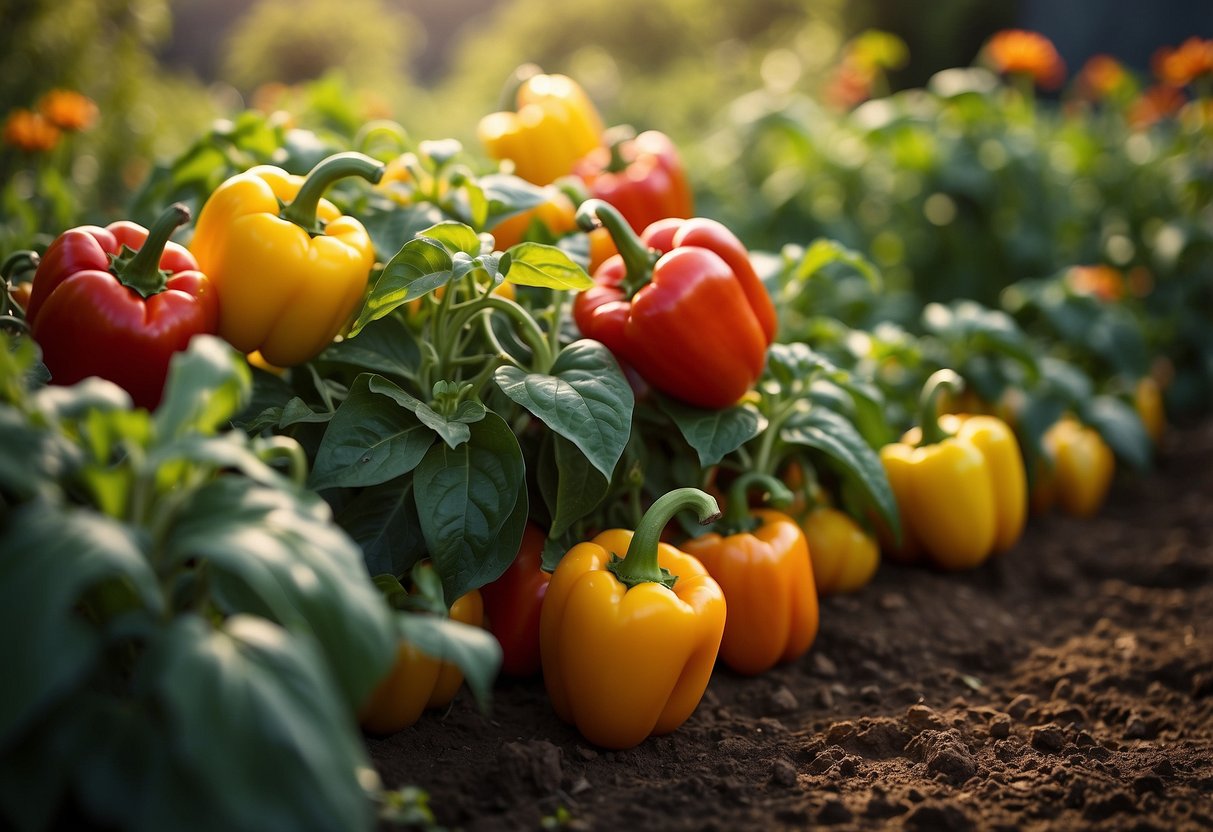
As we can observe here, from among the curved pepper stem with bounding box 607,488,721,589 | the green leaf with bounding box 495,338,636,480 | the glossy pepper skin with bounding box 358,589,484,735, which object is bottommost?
the glossy pepper skin with bounding box 358,589,484,735

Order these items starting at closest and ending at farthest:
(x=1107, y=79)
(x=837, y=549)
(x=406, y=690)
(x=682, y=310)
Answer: (x=406, y=690)
(x=682, y=310)
(x=837, y=549)
(x=1107, y=79)

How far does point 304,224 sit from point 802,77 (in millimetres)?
5376

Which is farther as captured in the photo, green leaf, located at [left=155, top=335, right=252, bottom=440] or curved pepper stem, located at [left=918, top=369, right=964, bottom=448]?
curved pepper stem, located at [left=918, top=369, right=964, bottom=448]

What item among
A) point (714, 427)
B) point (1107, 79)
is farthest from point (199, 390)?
point (1107, 79)

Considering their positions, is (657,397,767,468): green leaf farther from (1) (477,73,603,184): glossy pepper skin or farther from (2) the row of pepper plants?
(1) (477,73,603,184): glossy pepper skin

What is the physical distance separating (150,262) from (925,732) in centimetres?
179

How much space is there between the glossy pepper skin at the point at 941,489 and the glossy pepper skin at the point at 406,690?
145 centimetres

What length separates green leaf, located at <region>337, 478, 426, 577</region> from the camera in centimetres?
218

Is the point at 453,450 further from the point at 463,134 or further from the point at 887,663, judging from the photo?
the point at 463,134

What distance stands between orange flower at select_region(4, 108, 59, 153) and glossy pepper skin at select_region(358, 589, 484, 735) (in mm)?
2940

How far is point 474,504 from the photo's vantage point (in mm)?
2145

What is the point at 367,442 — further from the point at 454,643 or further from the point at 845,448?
the point at 845,448

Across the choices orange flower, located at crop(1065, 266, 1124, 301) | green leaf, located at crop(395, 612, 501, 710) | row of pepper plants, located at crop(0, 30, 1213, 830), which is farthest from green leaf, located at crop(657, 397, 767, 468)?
orange flower, located at crop(1065, 266, 1124, 301)

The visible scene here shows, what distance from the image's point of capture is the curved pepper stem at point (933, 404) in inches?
118
